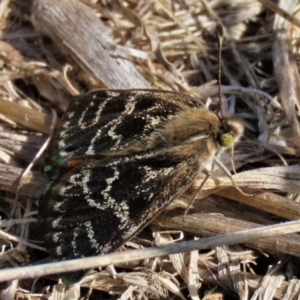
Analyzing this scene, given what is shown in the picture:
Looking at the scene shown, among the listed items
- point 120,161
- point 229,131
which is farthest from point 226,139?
point 120,161

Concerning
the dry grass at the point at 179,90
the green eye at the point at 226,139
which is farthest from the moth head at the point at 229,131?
the dry grass at the point at 179,90

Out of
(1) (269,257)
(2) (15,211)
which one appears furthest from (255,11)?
(2) (15,211)

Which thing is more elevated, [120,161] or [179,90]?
[120,161]

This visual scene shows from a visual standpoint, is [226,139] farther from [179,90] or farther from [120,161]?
[179,90]

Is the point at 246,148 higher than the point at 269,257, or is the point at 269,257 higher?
the point at 246,148

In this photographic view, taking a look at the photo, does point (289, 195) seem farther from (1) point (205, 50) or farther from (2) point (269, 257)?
(1) point (205, 50)

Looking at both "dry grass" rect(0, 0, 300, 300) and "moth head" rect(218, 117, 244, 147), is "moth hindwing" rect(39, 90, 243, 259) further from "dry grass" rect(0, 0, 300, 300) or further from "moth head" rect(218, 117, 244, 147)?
"dry grass" rect(0, 0, 300, 300)

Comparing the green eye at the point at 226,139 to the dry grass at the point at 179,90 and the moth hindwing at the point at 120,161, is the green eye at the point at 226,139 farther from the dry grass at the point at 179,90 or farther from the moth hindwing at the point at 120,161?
the dry grass at the point at 179,90

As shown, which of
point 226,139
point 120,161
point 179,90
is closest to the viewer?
point 120,161
